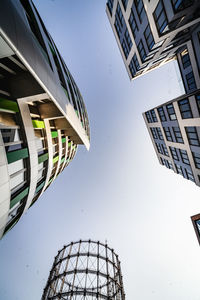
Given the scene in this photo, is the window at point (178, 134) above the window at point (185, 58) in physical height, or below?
below

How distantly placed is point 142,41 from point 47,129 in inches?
880

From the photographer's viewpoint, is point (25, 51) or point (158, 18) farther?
point (158, 18)

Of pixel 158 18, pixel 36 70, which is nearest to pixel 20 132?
pixel 36 70

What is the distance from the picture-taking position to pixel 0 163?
6.78 meters

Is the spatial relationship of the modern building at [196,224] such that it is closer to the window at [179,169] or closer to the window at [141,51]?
the window at [179,169]

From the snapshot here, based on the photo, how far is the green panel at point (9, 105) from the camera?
279 inches

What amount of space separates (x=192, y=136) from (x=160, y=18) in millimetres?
17459

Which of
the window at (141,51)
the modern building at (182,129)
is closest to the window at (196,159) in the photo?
the modern building at (182,129)

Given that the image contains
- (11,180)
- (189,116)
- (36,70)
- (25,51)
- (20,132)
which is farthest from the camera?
(189,116)

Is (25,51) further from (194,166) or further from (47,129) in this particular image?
(194,166)

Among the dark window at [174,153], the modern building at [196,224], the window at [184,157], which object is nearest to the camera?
the window at [184,157]

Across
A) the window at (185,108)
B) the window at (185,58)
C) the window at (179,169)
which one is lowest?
the window at (179,169)

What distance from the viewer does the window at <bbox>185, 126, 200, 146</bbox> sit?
61.6 feet

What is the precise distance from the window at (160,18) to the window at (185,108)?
1050 cm
